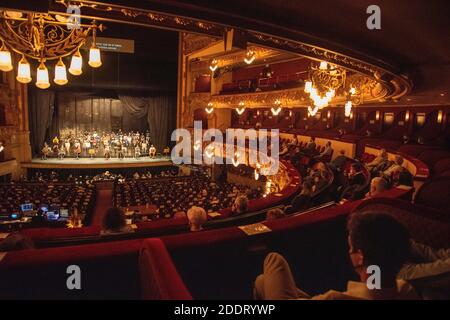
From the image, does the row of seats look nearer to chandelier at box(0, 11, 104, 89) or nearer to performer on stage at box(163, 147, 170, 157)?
chandelier at box(0, 11, 104, 89)

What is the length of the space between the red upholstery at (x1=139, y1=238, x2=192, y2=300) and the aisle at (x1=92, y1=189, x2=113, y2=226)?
11.4 metres

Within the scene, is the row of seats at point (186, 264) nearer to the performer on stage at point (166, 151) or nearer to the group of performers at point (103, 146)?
the group of performers at point (103, 146)

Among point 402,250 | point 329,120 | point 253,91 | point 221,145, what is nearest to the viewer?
point 402,250

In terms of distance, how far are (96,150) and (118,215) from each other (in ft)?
67.2

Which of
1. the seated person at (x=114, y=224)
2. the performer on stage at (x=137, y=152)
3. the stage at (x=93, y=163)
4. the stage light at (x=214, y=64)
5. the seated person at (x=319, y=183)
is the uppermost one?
the stage light at (x=214, y=64)

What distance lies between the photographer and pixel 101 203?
14625 mm

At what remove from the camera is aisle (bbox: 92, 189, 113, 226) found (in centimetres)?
1253

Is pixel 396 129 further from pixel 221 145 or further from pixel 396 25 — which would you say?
pixel 396 25

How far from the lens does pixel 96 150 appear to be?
21.6 metres

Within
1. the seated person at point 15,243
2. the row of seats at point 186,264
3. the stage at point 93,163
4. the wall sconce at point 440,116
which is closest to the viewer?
the row of seats at point 186,264

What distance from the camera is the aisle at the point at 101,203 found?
41.1 feet

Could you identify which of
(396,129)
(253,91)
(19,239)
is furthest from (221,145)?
(19,239)

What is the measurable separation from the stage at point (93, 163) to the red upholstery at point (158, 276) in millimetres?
19047

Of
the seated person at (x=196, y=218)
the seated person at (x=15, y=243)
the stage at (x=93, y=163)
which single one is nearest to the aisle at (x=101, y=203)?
the stage at (x=93, y=163)
